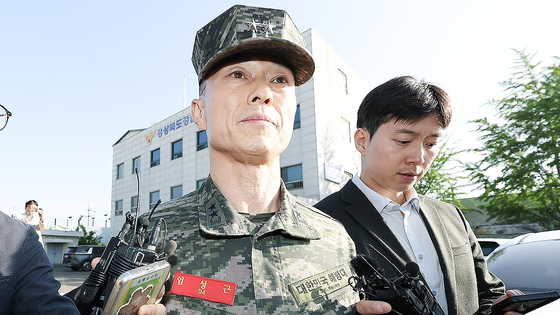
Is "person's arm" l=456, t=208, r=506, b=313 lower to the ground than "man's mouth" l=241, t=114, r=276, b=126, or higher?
lower

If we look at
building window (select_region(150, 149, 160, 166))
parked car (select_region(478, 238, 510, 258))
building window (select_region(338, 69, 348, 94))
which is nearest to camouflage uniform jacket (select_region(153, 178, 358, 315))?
parked car (select_region(478, 238, 510, 258))

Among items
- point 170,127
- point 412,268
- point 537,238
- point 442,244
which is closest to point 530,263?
point 537,238

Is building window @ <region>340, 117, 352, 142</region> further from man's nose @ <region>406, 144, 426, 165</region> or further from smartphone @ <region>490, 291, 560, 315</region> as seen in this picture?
smartphone @ <region>490, 291, 560, 315</region>

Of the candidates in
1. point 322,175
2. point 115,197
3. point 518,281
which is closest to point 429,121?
point 518,281

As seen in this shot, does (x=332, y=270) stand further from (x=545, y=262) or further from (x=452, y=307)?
(x=545, y=262)

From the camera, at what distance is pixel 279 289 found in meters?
1.47

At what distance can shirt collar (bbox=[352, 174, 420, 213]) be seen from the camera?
94.3 inches

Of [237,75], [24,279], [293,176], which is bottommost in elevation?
[24,279]

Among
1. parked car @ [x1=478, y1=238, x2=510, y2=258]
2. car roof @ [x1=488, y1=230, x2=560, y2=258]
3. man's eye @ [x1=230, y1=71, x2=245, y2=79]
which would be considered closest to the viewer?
man's eye @ [x1=230, y1=71, x2=245, y2=79]

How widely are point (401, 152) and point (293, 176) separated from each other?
15422 mm

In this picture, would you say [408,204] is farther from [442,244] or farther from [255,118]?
[255,118]

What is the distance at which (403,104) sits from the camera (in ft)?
7.62

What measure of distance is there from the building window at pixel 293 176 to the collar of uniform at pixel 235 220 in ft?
51.0

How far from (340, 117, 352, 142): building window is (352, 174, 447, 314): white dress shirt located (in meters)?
16.5
